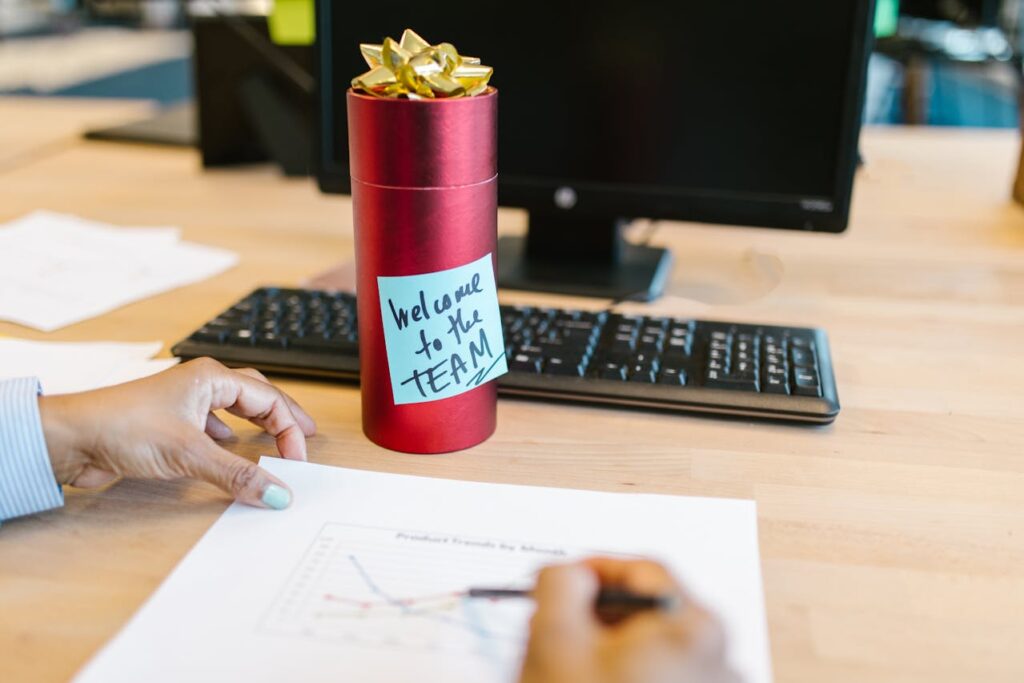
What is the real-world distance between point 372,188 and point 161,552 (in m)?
0.24

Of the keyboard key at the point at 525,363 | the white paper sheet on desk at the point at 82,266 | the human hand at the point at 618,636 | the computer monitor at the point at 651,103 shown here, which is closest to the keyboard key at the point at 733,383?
the keyboard key at the point at 525,363

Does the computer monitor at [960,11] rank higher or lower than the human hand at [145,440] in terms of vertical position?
higher

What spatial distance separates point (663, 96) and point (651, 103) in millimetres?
12

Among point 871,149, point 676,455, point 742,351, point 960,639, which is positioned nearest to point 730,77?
point 742,351


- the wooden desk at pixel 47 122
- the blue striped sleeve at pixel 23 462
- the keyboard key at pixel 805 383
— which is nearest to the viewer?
the blue striped sleeve at pixel 23 462

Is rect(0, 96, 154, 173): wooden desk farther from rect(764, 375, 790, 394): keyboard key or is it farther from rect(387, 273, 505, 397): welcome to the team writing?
rect(764, 375, 790, 394): keyboard key

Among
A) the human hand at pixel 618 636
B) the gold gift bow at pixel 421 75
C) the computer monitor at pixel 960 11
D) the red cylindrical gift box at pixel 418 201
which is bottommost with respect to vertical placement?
the human hand at pixel 618 636

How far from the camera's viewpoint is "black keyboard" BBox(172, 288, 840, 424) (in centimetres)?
68

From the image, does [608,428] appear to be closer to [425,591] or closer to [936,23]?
[425,591]

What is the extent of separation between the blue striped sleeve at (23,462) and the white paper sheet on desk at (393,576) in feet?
0.34

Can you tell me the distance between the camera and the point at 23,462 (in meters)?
0.54

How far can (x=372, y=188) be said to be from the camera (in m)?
0.57

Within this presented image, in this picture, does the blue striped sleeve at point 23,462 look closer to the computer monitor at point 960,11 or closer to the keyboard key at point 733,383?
the keyboard key at point 733,383

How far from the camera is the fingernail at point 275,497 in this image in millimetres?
546
